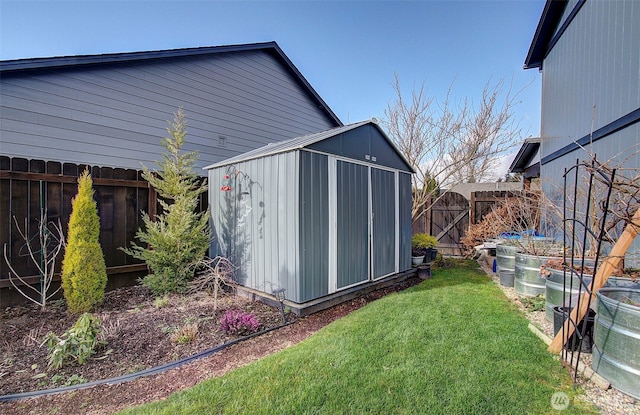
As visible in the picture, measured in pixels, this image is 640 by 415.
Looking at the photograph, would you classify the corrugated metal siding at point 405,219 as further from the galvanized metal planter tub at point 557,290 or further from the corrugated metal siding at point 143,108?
the corrugated metal siding at point 143,108

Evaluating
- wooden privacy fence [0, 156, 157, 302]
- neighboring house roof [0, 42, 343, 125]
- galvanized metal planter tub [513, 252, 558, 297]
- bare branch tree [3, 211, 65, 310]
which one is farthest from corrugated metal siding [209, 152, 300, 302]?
galvanized metal planter tub [513, 252, 558, 297]

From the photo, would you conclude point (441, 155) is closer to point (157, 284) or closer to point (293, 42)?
point (293, 42)

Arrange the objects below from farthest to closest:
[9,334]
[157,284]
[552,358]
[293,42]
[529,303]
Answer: [293,42], [157,284], [529,303], [9,334], [552,358]

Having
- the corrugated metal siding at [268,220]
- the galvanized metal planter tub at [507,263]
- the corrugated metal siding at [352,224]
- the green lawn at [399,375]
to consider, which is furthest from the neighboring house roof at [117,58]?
the galvanized metal planter tub at [507,263]

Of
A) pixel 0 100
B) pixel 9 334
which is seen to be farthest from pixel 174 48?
pixel 9 334

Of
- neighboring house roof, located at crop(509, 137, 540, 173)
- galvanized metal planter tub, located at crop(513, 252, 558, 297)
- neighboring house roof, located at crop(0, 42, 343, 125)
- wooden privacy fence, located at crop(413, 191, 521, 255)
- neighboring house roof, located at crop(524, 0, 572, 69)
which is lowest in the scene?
galvanized metal planter tub, located at crop(513, 252, 558, 297)

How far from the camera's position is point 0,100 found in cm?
467

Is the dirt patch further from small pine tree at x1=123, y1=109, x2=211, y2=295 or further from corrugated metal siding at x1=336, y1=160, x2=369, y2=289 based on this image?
corrugated metal siding at x1=336, y1=160, x2=369, y2=289

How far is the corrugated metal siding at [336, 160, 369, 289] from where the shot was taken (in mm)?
4508

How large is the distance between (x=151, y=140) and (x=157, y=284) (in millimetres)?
3438

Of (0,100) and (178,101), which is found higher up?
(178,101)

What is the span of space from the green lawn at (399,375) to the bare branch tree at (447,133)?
5.49 metres

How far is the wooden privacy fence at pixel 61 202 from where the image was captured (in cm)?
382

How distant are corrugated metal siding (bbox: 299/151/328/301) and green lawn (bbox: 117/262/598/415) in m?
0.69
